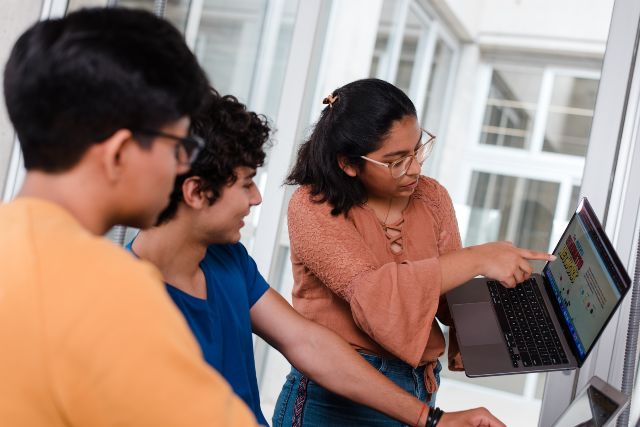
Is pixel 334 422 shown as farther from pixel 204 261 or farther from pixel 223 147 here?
pixel 223 147

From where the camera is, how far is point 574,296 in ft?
4.91

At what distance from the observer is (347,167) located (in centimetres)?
167

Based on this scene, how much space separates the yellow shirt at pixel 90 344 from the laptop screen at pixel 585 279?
809mm

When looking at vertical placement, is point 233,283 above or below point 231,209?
below

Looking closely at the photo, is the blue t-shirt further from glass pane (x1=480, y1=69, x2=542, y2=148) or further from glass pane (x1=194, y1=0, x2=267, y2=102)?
glass pane (x1=480, y1=69, x2=542, y2=148)

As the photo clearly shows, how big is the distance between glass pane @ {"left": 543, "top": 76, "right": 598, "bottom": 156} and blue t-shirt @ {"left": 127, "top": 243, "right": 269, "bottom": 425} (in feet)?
8.00

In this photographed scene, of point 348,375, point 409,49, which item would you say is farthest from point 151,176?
point 409,49

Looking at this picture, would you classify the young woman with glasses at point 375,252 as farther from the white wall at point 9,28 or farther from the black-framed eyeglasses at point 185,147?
the white wall at point 9,28

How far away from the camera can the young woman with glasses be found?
4.89 ft

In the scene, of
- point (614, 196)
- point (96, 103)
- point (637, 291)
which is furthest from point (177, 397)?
point (614, 196)

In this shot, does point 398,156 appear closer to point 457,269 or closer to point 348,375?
point 457,269

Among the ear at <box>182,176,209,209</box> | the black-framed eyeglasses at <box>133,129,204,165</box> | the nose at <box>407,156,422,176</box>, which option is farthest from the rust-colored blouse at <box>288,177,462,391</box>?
the black-framed eyeglasses at <box>133,129,204,165</box>

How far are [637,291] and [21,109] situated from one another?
4.07 feet

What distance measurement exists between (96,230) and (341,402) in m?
0.91
